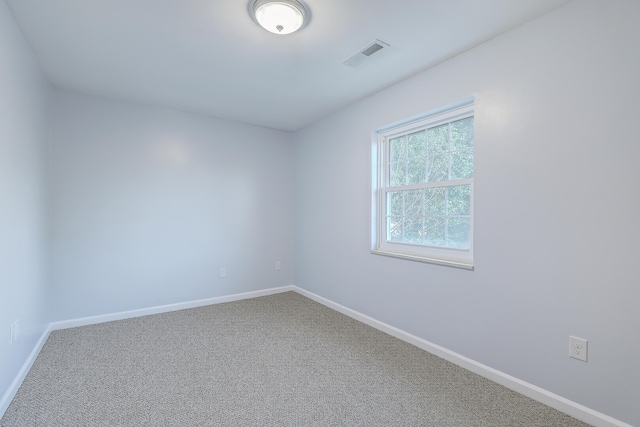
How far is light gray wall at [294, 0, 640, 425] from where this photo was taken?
1.56m

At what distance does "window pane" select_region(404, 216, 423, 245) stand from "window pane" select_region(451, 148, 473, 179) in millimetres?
524

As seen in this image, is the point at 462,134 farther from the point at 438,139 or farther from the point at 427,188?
the point at 427,188

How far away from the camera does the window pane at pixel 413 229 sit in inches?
109

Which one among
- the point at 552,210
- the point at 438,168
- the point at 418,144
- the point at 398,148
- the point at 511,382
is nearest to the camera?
the point at 552,210

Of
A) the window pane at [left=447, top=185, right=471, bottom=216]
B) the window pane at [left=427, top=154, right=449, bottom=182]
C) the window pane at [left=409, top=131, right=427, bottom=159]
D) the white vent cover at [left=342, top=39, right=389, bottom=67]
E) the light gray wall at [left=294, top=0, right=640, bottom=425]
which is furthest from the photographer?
the window pane at [left=409, top=131, right=427, bottom=159]

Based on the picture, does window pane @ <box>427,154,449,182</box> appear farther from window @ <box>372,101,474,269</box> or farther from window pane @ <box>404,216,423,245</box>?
window pane @ <box>404,216,423,245</box>

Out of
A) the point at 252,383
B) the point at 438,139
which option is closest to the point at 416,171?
the point at 438,139

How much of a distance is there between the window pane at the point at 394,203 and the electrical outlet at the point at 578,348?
62.4 inches

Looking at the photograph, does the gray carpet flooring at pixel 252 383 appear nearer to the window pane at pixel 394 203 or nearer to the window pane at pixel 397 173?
the window pane at pixel 394 203

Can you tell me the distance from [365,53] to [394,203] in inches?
55.7

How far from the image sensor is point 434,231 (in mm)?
2635

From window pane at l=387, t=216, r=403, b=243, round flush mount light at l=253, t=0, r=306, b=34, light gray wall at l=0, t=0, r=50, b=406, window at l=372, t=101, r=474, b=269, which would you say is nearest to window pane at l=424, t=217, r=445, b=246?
window at l=372, t=101, r=474, b=269

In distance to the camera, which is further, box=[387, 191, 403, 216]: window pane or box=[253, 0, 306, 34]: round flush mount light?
box=[387, 191, 403, 216]: window pane

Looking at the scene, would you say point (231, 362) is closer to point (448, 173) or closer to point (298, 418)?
point (298, 418)
